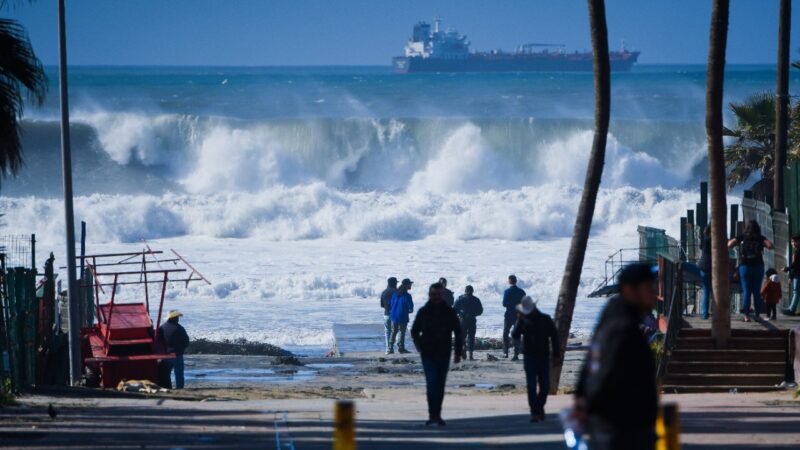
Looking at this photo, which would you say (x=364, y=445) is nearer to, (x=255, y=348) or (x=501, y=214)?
(x=255, y=348)

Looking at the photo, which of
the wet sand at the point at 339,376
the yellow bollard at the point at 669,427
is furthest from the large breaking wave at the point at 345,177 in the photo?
the yellow bollard at the point at 669,427

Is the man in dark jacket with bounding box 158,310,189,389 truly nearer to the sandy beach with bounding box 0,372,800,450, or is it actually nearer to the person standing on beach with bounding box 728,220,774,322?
the sandy beach with bounding box 0,372,800,450

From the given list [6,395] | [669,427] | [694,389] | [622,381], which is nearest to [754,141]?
[694,389]

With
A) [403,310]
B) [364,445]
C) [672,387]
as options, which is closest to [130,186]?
[403,310]

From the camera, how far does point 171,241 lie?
50.3 metres

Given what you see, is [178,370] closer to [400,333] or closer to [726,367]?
[400,333]

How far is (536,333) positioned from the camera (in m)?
13.3

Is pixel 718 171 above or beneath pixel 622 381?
above

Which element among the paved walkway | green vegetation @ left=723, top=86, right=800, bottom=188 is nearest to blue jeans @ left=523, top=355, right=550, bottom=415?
the paved walkway

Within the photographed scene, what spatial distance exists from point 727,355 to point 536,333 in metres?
5.93

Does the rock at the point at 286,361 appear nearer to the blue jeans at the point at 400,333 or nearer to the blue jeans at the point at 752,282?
the blue jeans at the point at 400,333

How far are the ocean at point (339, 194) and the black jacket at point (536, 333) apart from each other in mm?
14447

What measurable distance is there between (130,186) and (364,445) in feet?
171

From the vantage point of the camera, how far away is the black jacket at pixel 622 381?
654 cm
